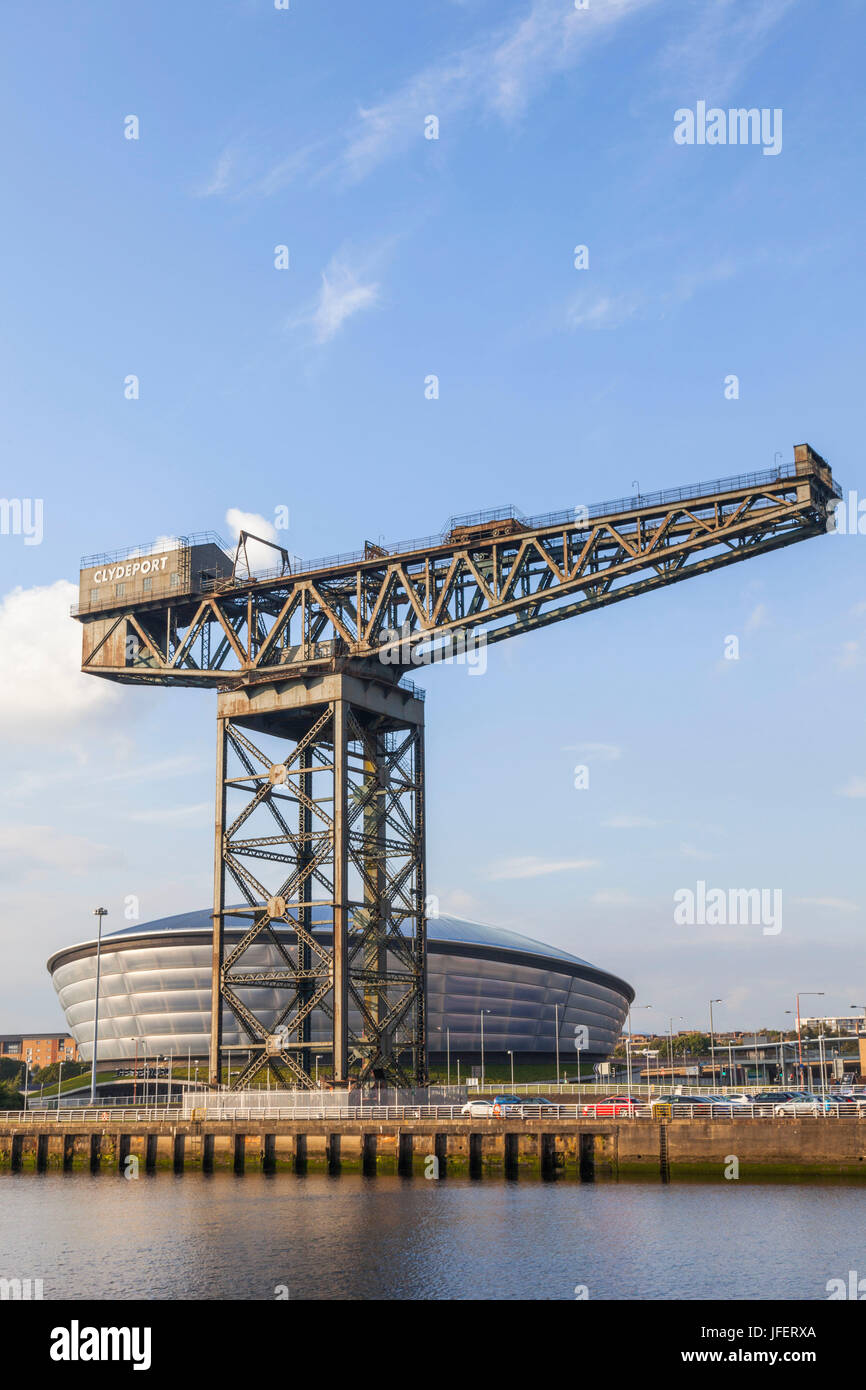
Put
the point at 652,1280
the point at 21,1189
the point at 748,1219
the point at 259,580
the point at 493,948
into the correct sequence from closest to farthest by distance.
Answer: the point at 652,1280, the point at 748,1219, the point at 21,1189, the point at 259,580, the point at 493,948

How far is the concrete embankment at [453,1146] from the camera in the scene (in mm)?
53000

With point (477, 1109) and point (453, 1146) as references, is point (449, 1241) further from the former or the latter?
point (477, 1109)

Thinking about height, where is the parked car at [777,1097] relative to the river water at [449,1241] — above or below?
above

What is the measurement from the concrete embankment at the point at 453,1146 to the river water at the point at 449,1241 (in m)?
0.99

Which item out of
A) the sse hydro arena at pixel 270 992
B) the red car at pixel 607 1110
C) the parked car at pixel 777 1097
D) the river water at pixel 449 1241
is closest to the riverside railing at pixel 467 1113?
the red car at pixel 607 1110

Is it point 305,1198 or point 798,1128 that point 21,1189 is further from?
point 798,1128

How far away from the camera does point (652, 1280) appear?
35.9m

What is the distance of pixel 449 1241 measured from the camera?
41.9m

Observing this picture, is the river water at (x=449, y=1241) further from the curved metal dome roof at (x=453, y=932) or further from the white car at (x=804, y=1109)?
the curved metal dome roof at (x=453, y=932)

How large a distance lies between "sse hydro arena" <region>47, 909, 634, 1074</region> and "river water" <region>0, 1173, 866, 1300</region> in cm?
8277

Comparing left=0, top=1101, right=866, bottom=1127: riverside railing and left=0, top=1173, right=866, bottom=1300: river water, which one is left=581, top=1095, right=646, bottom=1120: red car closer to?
left=0, top=1101, right=866, bottom=1127: riverside railing

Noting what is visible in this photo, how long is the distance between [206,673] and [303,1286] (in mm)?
48161

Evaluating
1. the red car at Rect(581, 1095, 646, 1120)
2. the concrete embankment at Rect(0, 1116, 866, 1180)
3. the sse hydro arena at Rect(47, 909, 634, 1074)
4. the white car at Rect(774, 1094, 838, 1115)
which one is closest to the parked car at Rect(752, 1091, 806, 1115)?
the red car at Rect(581, 1095, 646, 1120)
